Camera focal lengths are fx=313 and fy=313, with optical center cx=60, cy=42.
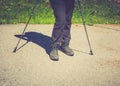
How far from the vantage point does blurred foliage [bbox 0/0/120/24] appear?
33.4 ft

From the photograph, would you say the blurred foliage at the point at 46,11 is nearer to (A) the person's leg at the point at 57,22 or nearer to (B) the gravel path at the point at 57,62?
(B) the gravel path at the point at 57,62

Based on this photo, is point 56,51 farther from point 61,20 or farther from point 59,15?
point 59,15

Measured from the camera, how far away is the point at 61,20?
6566mm

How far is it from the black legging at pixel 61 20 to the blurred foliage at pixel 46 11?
2983mm

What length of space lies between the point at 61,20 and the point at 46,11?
4.73 m

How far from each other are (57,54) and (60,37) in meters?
0.37

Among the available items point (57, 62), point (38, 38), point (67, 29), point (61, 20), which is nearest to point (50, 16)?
point (38, 38)

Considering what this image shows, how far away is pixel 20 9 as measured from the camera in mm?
11391

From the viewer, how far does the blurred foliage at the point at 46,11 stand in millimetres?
10188

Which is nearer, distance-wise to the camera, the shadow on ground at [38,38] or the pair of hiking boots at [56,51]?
the pair of hiking boots at [56,51]

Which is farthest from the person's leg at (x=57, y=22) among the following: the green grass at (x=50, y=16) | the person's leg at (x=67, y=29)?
the green grass at (x=50, y=16)

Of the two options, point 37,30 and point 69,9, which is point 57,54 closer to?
point 69,9

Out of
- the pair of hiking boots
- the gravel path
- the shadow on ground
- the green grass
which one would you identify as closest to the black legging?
the pair of hiking boots

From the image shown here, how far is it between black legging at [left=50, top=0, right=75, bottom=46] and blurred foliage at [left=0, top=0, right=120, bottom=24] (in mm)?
2983
